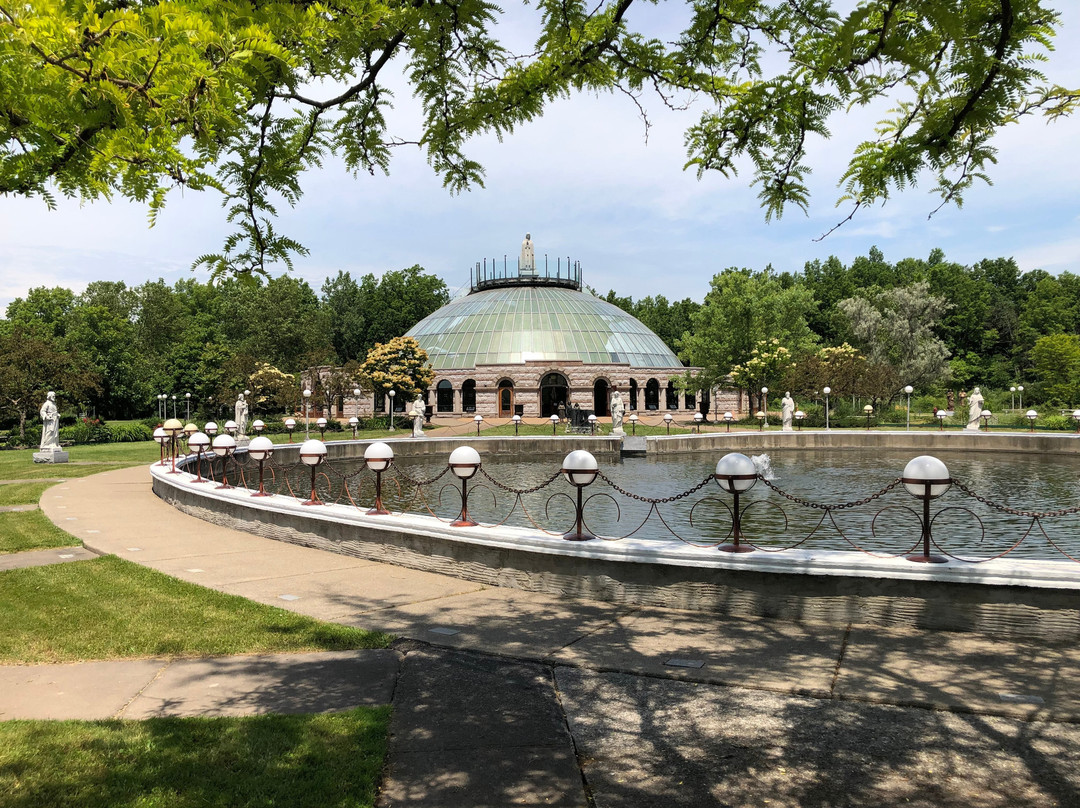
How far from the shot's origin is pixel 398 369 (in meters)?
43.8

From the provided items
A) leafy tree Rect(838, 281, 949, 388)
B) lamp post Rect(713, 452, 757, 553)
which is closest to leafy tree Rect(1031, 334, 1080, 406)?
leafy tree Rect(838, 281, 949, 388)

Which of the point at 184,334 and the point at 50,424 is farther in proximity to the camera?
the point at 184,334

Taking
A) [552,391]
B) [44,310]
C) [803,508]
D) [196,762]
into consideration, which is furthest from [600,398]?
[44,310]

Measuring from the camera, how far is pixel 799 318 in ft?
197

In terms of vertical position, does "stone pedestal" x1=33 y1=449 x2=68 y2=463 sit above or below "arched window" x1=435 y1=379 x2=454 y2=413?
below

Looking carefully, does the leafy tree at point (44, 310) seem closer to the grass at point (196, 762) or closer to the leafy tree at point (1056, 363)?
the grass at point (196, 762)

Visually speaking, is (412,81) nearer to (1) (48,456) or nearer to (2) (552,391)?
(1) (48,456)

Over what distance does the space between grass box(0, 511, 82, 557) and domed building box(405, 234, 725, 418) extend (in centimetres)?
3815

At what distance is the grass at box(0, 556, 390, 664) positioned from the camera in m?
6.20

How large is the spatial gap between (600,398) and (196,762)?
169ft

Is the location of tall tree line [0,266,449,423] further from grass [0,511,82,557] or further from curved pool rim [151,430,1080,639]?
curved pool rim [151,430,1080,639]

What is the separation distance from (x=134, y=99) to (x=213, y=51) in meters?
0.44

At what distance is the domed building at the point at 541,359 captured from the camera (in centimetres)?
5244

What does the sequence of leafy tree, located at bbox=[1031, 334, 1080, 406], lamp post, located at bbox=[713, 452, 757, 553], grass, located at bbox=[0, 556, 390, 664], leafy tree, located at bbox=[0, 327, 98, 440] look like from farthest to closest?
leafy tree, located at bbox=[1031, 334, 1080, 406] < leafy tree, located at bbox=[0, 327, 98, 440] < lamp post, located at bbox=[713, 452, 757, 553] < grass, located at bbox=[0, 556, 390, 664]
